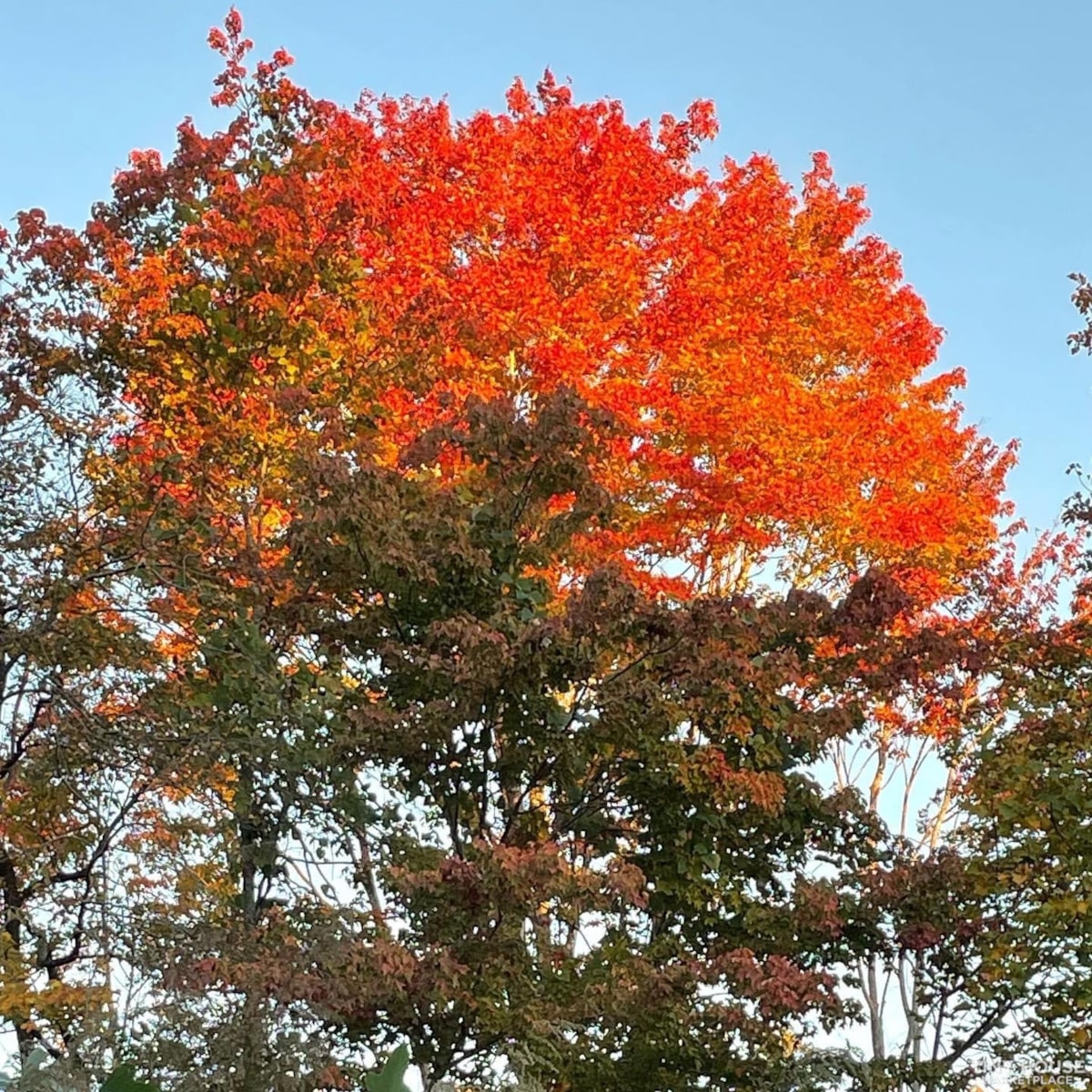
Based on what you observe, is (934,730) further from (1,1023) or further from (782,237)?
(1,1023)

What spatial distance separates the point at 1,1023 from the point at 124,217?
5563 millimetres

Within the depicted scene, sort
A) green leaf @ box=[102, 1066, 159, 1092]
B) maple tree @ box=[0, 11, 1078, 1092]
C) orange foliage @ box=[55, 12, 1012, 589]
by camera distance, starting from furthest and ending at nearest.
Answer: orange foliage @ box=[55, 12, 1012, 589]
maple tree @ box=[0, 11, 1078, 1092]
green leaf @ box=[102, 1066, 159, 1092]

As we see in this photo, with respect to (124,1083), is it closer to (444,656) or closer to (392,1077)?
(392,1077)

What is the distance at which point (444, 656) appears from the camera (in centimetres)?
702

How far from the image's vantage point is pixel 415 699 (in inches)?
281

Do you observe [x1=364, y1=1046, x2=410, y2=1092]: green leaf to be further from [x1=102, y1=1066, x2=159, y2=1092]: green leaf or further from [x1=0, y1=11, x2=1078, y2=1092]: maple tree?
[x1=0, y1=11, x2=1078, y2=1092]: maple tree

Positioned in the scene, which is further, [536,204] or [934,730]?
[934,730]

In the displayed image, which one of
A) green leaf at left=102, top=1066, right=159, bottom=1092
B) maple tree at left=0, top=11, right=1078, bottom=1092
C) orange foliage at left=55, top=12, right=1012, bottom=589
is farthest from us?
orange foliage at left=55, top=12, right=1012, bottom=589

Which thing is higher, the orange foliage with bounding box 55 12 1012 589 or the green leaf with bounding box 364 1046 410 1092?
the orange foliage with bounding box 55 12 1012 589

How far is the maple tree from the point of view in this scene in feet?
20.9

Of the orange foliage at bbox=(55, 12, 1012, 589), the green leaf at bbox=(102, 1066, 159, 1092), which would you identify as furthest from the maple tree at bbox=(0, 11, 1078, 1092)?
the green leaf at bbox=(102, 1066, 159, 1092)

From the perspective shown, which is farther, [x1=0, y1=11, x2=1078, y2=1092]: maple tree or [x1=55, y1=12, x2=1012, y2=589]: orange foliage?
[x1=55, y1=12, x2=1012, y2=589]: orange foliage

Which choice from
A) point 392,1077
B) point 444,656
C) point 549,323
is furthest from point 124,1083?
point 549,323

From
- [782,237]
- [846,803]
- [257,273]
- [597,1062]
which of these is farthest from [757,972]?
[782,237]
